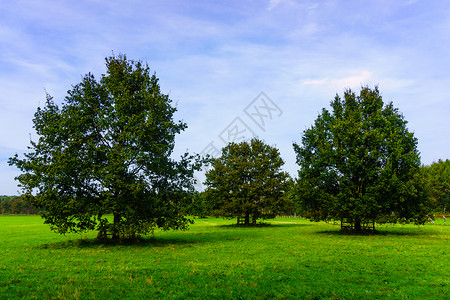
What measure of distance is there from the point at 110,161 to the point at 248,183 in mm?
33309

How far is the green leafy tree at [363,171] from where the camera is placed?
3070cm

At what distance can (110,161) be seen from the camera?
22281 mm

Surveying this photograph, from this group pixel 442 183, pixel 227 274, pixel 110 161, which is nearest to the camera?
pixel 227 274

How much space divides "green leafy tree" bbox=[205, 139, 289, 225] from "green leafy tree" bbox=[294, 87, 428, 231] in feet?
51.5

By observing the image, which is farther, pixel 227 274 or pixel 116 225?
pixel 116 225

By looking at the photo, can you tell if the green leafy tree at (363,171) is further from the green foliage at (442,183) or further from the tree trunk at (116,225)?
the green foliage at (442,183)

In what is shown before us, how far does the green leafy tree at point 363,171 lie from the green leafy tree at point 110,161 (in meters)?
16.2

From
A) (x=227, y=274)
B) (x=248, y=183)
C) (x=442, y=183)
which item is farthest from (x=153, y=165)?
(x=442, y=183)

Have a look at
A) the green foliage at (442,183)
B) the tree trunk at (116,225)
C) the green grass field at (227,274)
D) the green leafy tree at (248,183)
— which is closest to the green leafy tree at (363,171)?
the green grass field at (227,274)

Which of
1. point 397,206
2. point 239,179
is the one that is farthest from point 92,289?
point 239,179

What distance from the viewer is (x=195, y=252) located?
20.4 m

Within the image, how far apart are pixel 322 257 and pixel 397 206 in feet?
61.7

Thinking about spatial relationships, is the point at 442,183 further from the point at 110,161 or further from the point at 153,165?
the point at 110,161

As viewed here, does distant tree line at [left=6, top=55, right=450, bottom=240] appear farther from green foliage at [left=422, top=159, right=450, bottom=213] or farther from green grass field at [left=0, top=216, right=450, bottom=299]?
green foliage at [left=422, top=159, right=450, bottom=213]
